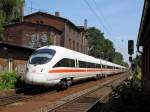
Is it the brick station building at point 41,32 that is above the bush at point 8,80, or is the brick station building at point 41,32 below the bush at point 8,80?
above

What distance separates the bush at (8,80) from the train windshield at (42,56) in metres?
2.81

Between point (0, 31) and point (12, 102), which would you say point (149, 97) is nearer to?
point (12, 102)

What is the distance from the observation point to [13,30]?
224ft

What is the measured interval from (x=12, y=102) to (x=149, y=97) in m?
11.3

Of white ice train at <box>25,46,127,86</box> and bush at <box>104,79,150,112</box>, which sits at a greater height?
white ice train at <box>25,46,127,86</box>

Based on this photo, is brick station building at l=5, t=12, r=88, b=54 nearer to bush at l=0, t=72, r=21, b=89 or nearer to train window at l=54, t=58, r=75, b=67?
train window at l=54, t=58, r=75, b=67

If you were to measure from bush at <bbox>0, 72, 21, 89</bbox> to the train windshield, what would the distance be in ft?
9.20

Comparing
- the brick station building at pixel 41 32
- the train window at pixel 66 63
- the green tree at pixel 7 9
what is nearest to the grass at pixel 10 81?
the train window at pixel 66 63

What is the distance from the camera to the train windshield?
2364 centimetres

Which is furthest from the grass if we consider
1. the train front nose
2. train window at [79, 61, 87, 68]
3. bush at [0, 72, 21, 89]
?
train window at [79, 61, 87, 68]

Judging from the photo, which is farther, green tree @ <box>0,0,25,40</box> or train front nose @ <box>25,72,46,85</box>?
green tree @ <box>0,0,25,40</box>

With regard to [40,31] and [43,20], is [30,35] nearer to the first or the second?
[40,31]

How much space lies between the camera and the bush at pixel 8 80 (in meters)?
25.7

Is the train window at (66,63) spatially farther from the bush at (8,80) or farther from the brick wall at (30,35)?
the brick wall at (30,35)
